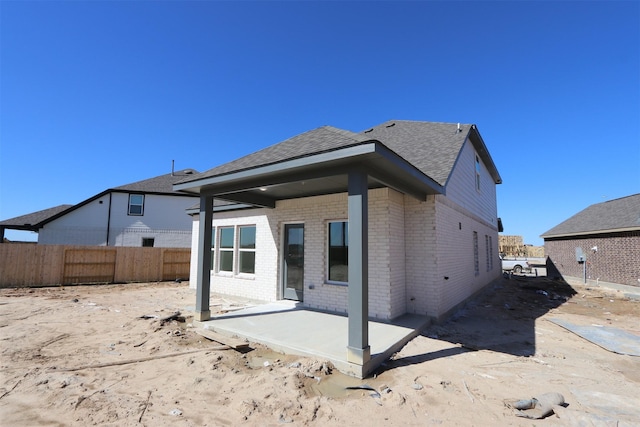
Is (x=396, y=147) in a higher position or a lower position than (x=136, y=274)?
higher

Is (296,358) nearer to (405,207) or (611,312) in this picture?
(405,207)

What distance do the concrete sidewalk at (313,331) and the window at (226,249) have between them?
3080mm

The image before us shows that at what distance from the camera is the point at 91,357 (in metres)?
4.86

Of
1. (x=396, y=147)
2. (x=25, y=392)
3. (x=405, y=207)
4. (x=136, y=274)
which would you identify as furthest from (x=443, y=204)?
(x=136, y=274)

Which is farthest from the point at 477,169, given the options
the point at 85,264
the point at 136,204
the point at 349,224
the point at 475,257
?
the point at 136,204

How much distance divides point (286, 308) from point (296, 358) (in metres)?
3.18

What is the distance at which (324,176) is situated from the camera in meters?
5.04

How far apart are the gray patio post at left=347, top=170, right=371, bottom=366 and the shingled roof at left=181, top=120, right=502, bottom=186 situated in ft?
2.68

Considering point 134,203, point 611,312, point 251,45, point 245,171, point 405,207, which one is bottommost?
point 611,312

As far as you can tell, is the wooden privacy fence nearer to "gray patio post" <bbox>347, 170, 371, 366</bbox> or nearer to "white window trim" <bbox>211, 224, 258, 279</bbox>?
"white window trim" <bbox>211, 224, 258, 279</bbox>

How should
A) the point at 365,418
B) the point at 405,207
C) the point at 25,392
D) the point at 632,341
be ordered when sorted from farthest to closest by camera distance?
the point at 405,207 < the point at 632,341 < the point at 25,392 < the point at 365,418

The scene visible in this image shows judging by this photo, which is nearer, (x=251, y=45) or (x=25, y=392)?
(x=25, y=392)

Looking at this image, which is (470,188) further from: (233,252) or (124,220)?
(124,220)

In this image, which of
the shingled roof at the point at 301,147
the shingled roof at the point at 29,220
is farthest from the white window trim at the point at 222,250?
the shingled roof at the point at 29,220
